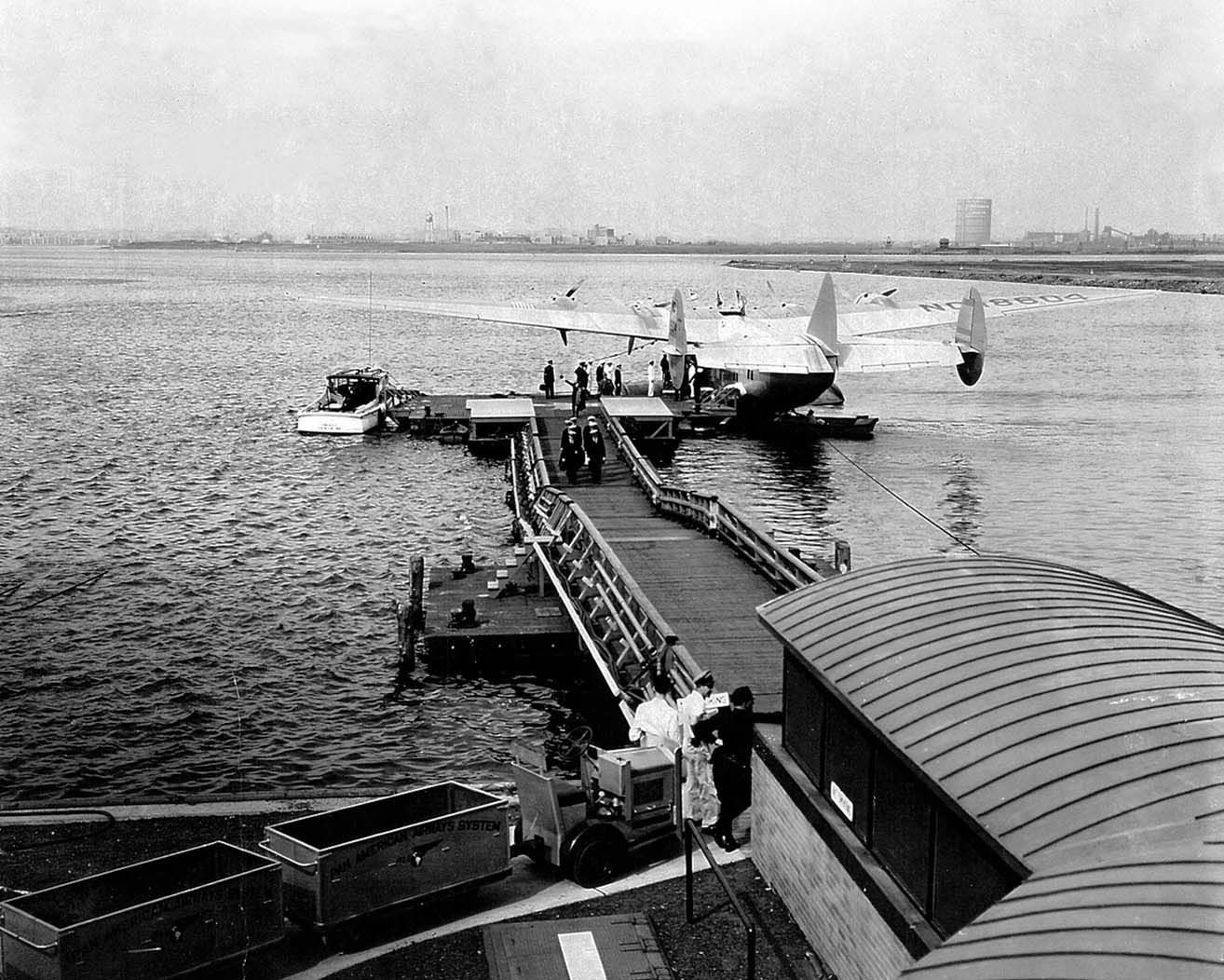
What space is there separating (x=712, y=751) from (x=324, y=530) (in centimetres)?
3295

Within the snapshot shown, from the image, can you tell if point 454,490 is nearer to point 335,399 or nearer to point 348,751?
point 335,399

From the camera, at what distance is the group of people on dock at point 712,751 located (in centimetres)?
1638

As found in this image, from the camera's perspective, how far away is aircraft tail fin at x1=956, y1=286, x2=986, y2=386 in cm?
6944

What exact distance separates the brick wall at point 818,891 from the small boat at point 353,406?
184ft

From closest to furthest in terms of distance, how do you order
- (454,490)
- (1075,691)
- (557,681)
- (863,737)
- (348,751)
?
(1075,691)
(863,737)
(348,751)
(557,681)
(454,490)

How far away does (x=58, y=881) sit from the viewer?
624 inches

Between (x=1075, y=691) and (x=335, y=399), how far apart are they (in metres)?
67.9

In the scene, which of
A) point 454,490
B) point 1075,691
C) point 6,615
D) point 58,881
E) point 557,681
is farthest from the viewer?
point 454,490

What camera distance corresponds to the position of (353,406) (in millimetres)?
73688

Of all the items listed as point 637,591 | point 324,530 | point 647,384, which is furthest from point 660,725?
point 647,384

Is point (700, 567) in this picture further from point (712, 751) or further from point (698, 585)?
point (712, 751)

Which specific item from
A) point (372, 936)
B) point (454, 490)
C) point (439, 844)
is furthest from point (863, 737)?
point (454, 490)

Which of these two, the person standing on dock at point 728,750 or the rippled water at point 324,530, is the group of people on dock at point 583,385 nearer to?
the rippled water at point 324,530

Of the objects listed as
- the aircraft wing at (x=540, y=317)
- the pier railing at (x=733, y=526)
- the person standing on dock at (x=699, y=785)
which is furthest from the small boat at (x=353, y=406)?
the person standing on dock at (x=699, y=785)
